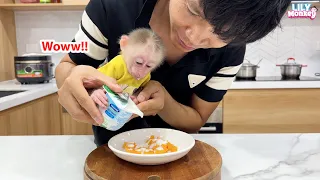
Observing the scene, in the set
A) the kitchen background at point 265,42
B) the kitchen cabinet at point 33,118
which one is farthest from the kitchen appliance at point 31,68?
the kitchen background at point 265,42

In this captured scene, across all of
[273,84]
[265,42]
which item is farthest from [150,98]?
[265,42]

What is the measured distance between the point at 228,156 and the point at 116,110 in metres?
0.31

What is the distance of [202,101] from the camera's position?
92 centimetres

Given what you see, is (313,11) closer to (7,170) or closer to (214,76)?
(214,76)

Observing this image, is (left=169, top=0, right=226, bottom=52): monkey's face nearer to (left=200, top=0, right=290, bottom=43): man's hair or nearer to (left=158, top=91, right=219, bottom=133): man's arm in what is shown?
(left=200, top=0, right=290, bottom=43): man's hair

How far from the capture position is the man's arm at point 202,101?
33.8 inches

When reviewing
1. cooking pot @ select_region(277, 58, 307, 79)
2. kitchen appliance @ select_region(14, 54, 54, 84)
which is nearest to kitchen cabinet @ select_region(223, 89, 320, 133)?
cooking pot @ select_region(277, 58, 307, 79)

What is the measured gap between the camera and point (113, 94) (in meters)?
0.57

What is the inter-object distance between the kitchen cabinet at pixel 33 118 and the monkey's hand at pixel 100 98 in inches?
40.9

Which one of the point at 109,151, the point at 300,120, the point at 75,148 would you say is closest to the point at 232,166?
the point at 109,151

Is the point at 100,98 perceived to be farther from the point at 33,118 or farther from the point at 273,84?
the point at 273,84

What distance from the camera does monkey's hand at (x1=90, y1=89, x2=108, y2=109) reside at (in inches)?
22.1

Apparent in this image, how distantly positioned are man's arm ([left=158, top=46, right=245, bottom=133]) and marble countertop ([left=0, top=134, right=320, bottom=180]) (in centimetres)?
6

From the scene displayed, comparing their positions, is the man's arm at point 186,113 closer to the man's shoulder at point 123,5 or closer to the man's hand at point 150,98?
the man's hand at point 150,98
